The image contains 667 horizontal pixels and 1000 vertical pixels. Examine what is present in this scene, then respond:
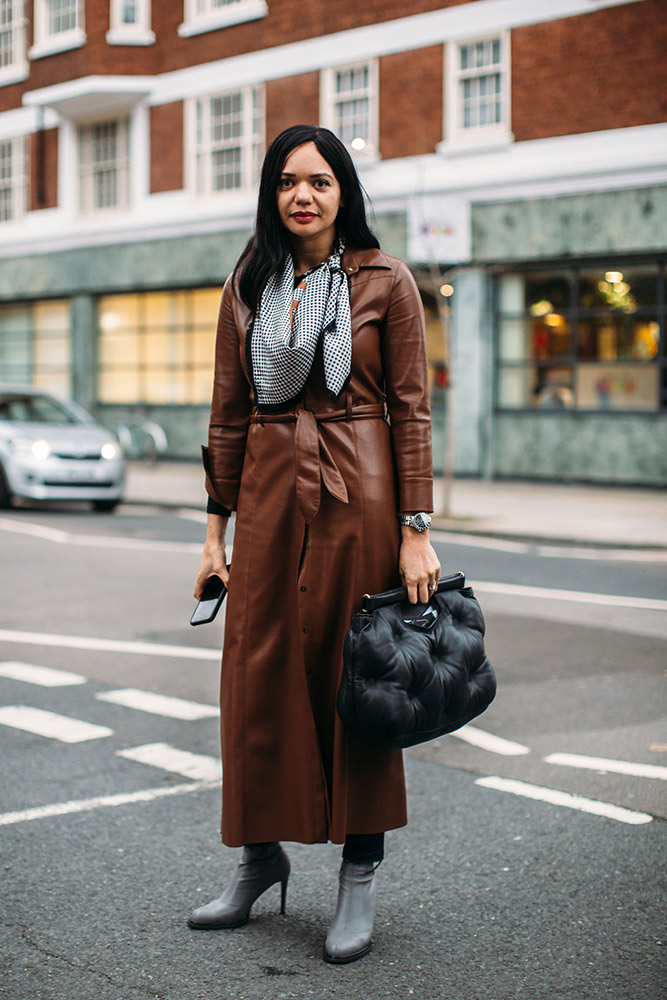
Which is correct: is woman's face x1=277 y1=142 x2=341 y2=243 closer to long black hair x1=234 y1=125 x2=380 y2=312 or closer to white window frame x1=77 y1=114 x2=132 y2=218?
long black hair x1=234 y1=125 x2=380 y2=312

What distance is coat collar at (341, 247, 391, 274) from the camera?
330cm

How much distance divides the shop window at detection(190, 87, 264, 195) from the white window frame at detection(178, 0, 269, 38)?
49.3 inches

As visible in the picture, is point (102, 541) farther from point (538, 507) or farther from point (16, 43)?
point (16, 43)

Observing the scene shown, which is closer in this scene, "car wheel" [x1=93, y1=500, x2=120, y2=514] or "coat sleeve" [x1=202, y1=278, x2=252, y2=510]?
"coat sleeve" [x1=202, y1=278, x2=252, y2=510]

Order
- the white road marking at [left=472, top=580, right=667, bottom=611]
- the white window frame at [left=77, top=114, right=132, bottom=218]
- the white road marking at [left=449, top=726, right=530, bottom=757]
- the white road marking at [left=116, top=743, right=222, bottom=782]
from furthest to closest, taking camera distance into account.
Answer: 1. the white window frame at [left=77, top=114, right=132, bottom=218]
2. the white road marking at [left=472, top=580, right=667, bottom=611]
3. the white road marking at [left=449, top=726, right=530, bottom=757]
4. the white road marking at [left=116, top=743, right=222, bottom=782]

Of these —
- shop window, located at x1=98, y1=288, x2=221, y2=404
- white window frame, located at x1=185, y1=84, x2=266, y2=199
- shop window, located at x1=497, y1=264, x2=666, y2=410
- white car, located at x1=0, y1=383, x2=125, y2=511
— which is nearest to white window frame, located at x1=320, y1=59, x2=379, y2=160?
white window frame, located at x1=185, y1=84, x2=266, y2=199

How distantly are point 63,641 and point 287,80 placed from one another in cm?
1738

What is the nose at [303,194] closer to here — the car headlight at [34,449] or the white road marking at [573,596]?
the white road marking at [573,596]

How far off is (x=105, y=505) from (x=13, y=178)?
49.1 ft

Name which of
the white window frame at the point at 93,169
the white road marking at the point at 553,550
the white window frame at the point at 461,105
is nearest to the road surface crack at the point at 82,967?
the white road marking at the point at 553,550

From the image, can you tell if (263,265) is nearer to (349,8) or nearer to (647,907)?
(647,907)

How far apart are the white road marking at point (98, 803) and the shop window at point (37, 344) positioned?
78.4 feet

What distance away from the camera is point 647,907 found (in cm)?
347

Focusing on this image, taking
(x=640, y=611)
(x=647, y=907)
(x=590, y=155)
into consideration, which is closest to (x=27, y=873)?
(x=647, y=907)
